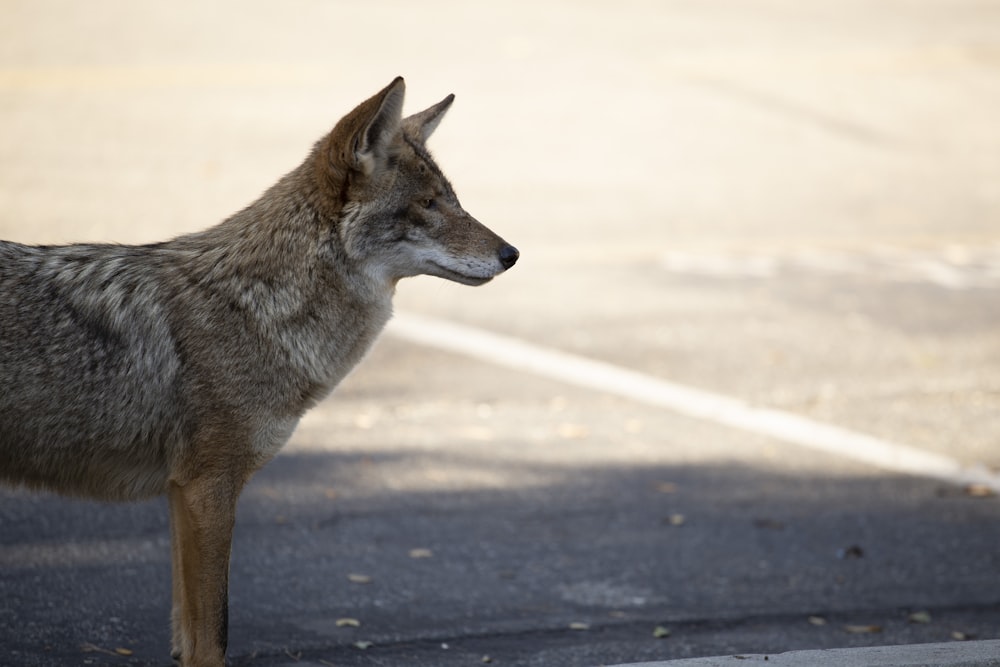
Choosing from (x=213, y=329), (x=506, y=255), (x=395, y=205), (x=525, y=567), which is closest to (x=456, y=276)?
(x=506, y=255)

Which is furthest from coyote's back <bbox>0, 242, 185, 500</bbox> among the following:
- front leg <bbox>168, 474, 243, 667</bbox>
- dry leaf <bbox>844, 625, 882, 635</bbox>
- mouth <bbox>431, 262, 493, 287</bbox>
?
dry leaf <bbox>844, 625, 882, 635</bbox>

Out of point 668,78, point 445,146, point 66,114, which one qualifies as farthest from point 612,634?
point 668,78

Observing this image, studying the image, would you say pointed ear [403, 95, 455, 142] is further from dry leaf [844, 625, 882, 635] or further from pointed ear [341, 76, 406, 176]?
dry leaf [844, 625, 882, 635]

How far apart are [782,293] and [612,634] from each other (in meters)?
5.96

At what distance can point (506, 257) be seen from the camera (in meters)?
4.99

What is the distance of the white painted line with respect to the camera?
25.7 ft

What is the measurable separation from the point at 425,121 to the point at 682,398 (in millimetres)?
4076

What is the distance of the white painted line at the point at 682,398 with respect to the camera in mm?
7820

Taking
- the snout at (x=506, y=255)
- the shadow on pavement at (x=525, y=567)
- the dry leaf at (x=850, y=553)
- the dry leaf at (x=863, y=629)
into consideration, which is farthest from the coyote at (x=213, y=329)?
the dry leaf at (x=850, y=553)

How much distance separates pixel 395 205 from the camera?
191 inches

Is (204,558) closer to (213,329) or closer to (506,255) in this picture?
(213,329)

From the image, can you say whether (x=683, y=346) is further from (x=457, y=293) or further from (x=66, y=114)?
(x=66, y=114)

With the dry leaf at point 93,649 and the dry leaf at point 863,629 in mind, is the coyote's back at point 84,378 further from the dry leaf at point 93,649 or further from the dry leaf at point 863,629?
the dry leaf at point 863,629

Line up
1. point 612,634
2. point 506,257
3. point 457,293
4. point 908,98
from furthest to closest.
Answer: point 908,98, point 457,293, point 612,634, point 506,257
